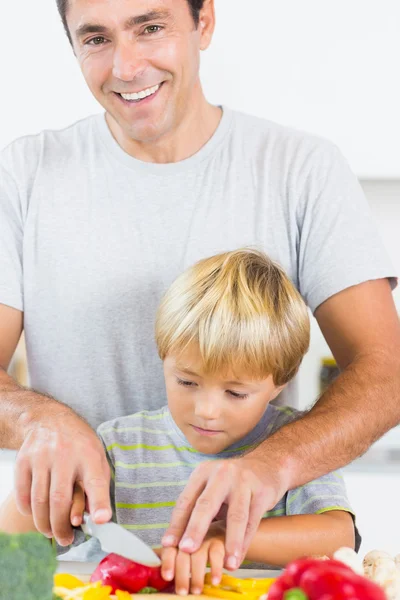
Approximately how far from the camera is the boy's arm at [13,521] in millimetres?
1295

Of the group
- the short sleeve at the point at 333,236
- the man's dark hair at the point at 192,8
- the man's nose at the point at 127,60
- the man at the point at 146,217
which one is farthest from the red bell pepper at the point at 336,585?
the man's dark hair at the point at 192,8

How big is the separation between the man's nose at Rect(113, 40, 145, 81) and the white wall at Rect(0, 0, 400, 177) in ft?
3.00

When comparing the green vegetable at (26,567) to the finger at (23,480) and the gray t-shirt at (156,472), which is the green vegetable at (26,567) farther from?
the gray t-shirt at (156,472)

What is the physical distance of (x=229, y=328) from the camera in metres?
1.23

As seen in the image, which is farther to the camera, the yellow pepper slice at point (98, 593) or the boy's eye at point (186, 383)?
the boy's eye at point (186, 383)

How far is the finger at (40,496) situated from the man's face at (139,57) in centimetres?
67

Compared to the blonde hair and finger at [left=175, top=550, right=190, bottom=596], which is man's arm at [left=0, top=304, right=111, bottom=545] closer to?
finger at [left=175, top=550, right=190, bottom=596]

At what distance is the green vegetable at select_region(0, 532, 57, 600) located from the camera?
2.17 feet

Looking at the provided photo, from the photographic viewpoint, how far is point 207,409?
1199mm

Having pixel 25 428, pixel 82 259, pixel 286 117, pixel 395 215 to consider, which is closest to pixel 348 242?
pixel 82 259

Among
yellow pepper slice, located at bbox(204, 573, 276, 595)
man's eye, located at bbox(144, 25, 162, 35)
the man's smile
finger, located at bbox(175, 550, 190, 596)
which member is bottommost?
yellow pepper slice, located at bbox(204, 573, 276, 595)

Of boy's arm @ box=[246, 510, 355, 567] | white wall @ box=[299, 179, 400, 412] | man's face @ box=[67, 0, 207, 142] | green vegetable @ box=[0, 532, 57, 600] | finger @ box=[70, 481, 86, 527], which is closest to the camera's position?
green vegetable @ box=[0, 532, 57, 600]

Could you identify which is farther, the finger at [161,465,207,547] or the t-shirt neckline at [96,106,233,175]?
the t-shirt neckline at [96,106,233,175]

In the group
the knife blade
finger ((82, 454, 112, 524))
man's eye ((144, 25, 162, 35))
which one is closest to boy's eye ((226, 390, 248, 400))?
finger ((82, 454, 112, 524))
